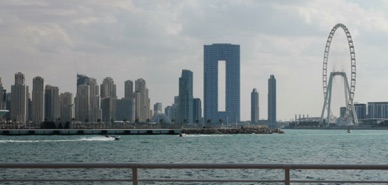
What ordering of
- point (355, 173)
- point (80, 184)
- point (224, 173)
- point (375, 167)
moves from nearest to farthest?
point (375, 167)
point (80, 184)
point (224, 173)
point (355, 173)

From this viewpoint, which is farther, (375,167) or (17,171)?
(17,171)

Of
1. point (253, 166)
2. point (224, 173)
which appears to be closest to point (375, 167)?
point (253, 166)

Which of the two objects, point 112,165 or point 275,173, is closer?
point 112,165

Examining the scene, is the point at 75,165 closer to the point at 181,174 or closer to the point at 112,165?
the point at 112,165

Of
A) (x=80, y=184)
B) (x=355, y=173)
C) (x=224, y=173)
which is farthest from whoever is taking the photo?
(x=355, y=173)

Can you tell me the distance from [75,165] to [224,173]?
3945cm

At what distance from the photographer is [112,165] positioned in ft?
37.3

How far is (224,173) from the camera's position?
50469 mm

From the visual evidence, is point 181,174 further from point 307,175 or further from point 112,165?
point 112,165

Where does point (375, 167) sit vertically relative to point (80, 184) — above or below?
above

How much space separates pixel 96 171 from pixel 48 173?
11.3 ft

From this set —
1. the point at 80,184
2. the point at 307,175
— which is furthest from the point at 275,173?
the point at 80,184

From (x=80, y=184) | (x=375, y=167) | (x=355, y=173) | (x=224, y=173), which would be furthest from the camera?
(x=355, y=173)

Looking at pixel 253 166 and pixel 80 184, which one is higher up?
pixel 253 166
